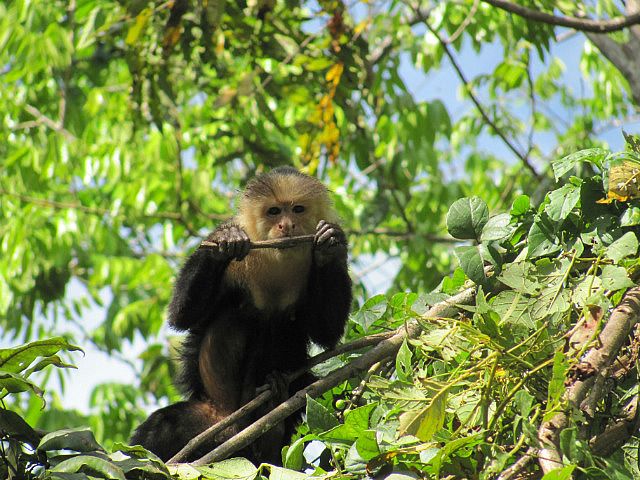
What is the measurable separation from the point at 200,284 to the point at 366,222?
146 inches

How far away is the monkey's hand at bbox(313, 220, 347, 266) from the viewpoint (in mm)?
3826

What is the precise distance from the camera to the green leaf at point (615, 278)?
223 centimetres

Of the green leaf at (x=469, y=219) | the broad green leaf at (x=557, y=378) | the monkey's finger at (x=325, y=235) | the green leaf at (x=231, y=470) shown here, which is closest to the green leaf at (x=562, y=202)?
the green leaf at (x=469, y=219)

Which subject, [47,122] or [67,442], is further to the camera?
[47,122]

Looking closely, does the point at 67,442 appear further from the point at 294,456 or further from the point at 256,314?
the point at 256,314

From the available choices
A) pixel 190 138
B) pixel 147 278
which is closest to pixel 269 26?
pixel 190 138

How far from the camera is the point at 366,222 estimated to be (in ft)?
24.7

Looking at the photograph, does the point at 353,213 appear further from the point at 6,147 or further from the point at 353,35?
the point at 6,147

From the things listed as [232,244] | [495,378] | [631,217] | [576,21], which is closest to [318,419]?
[495,378]

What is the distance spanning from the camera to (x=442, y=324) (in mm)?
2473

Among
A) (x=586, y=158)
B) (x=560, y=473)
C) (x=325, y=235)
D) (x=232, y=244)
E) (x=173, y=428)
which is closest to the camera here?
(x=560, y=473)

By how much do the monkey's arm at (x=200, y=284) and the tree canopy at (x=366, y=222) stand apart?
71 cm

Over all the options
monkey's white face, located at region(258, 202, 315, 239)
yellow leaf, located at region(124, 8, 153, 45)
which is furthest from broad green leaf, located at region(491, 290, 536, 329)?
yellow leaf, located at region(124, 8, 153, 45)

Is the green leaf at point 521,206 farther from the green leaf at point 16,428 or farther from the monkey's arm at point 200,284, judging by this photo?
the green leaf at point 16,428
